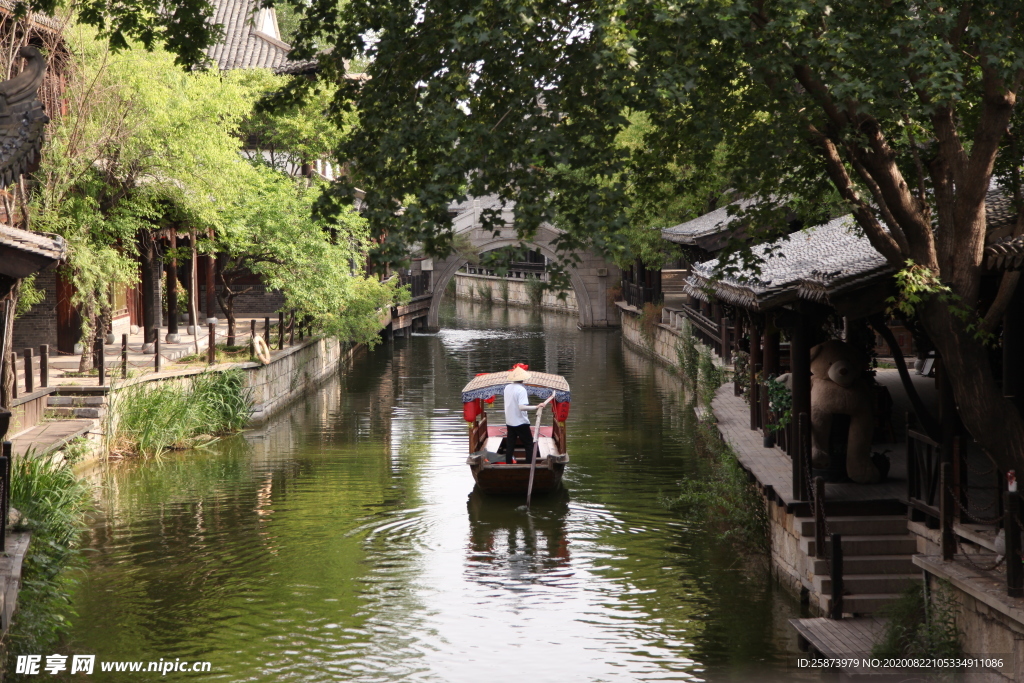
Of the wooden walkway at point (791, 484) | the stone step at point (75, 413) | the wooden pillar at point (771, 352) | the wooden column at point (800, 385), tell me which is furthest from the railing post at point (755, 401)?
the stone step at point (75, 413)

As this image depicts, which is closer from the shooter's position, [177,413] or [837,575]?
[837,575]

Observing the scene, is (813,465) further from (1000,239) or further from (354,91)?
(354,91)

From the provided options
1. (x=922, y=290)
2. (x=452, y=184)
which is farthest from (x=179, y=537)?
(x=922, y=290)

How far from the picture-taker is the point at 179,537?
14.4 metres

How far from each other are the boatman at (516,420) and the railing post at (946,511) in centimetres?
777

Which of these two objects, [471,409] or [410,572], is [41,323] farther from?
[410,572]

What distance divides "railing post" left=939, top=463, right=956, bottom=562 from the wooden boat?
7.81 meters

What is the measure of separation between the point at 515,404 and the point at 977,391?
872 centimetres

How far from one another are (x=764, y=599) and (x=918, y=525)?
2.27 meters

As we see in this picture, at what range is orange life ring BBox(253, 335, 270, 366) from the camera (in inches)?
945

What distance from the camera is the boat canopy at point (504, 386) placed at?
17.5 metres

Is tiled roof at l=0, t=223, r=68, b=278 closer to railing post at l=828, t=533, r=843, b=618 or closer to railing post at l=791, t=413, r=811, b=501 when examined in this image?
railing post at l=791, t=413, r=811, b=501

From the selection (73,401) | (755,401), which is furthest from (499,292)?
(755,401)

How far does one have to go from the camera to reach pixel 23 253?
9602 mm
